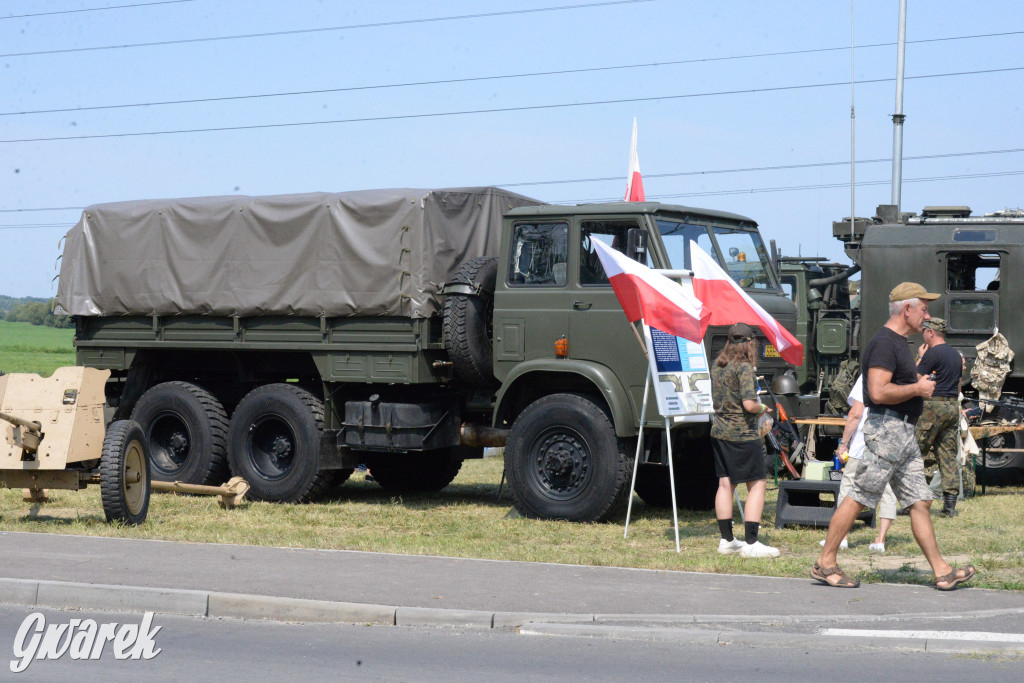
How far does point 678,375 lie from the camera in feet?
35.5

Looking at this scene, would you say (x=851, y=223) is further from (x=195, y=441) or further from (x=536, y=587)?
(x=536, y=587)

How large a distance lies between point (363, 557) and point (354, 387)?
4.14m

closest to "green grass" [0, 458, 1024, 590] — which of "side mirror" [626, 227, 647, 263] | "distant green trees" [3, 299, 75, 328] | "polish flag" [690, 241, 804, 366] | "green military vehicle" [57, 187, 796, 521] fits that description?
"green military vehicle" [57, 187, 796, 521]

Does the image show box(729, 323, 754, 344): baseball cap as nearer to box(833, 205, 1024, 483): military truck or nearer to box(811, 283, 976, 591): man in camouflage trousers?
box(811, 283, 976, 591): man in camouflage trousers

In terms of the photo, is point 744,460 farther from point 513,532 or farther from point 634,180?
point 634,180

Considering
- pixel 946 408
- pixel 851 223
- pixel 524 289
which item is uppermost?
pixel 851 223

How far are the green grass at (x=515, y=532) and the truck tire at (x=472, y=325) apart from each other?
1.45 m

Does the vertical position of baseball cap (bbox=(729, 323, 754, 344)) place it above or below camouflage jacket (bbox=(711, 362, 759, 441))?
above

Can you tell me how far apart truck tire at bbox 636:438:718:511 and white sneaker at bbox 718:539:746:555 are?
2877 millimetres

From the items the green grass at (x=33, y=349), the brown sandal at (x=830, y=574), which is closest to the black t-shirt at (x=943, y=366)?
the brown sandal at (x=830, y=574)

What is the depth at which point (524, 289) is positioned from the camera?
12.1 metres

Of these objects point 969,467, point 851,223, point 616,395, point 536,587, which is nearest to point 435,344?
point 616,395

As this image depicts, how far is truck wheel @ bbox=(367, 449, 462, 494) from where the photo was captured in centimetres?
1502

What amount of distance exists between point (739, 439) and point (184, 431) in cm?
697
